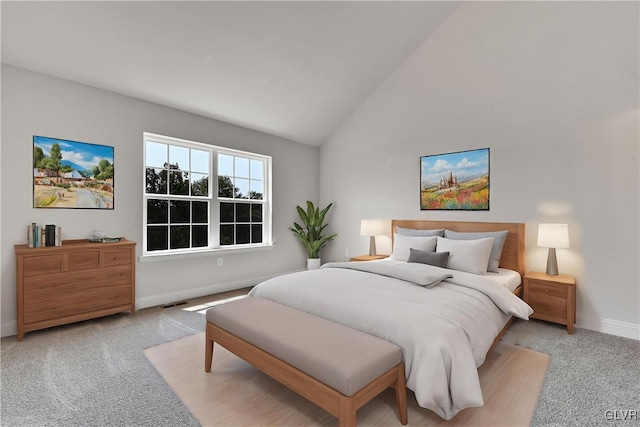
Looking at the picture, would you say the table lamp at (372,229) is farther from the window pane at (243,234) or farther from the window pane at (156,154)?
the window pane at (156,154)

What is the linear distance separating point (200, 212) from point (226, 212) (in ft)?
1.29

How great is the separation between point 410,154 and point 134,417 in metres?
4.11

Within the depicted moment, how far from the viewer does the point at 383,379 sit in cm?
161

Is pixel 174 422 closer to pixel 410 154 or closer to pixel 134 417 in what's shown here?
pixel 134 417

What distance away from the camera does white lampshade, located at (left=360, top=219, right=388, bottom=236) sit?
184 inches

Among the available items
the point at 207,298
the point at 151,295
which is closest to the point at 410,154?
the point at 207,298

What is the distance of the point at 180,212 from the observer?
13.5ft

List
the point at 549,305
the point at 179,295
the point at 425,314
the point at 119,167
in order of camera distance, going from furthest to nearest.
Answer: the point at 179,295
the point at 119,167
the point at 549,305
the point at 425,314

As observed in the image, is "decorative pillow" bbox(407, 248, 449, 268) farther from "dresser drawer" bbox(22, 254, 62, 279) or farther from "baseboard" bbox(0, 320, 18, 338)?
"baseboard" bbox(0, 320, 18, 338)

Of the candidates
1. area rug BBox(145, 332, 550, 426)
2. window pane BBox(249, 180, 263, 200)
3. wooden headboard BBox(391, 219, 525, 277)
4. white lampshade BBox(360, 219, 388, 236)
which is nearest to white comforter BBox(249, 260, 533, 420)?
area rug BBox(145, 332, 550, 426)

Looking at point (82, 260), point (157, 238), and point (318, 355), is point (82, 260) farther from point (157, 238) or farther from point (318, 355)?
point (318, 355)

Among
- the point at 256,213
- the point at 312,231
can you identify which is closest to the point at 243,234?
the point at 256,213

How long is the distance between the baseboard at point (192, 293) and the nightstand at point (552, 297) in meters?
3.55

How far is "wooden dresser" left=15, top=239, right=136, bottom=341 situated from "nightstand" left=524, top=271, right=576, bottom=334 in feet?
13.7
